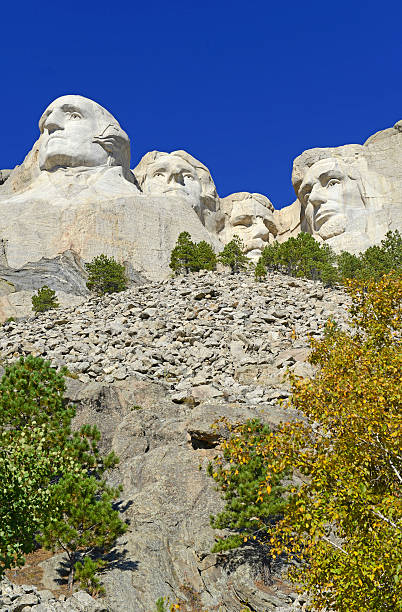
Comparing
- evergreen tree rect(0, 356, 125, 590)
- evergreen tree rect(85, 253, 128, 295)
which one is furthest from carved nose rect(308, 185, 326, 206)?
evergreen tree rect(0, 356, 125, 590)

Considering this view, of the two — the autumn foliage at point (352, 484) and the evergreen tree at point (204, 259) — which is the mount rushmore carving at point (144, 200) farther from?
the autumn foliage at point (352, 484)

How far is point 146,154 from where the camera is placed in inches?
3474

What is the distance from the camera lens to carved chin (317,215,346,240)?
242 feet

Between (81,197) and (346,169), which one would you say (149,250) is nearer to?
(81,197)

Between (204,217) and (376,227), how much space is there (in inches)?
931

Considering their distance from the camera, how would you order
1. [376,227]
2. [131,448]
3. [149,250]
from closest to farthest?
[131,448]
[149,250]
[376,227]

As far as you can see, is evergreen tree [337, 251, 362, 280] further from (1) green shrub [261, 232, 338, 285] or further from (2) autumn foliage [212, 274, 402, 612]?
(2) autumn foliage [212, 274, 402, 612]

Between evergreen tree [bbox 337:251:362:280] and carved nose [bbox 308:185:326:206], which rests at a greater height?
carved nose [bbox 308:185:326:206]

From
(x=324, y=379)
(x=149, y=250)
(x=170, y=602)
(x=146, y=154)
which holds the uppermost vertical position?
(x=146, y=154)

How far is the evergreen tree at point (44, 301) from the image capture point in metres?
41.9

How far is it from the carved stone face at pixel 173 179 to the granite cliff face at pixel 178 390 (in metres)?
38.9

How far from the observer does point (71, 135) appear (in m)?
70.1

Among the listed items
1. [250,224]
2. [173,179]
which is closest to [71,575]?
[173,179]

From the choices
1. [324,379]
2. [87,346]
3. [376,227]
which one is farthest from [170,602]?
[376,227]
